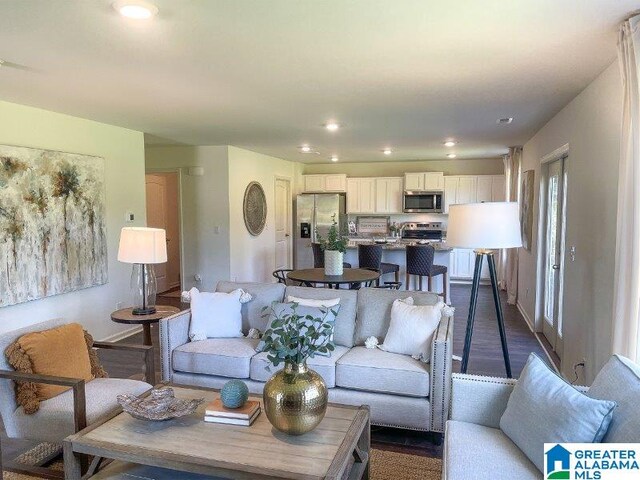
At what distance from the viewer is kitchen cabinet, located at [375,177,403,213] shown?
887 cm

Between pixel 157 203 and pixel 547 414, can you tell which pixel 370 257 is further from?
pixel 547 414

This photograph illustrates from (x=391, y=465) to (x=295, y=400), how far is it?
0.98 m

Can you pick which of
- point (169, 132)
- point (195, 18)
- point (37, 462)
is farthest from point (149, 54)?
point (169, 132)

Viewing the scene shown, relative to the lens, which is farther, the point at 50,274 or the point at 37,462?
the point at 50,274

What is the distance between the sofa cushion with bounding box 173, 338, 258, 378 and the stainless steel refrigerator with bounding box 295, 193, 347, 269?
18.2 feet

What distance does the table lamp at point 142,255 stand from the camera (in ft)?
11.1

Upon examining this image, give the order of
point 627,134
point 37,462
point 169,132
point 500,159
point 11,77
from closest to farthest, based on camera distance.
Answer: point 627,134
point 37,462
point 11,77
point 169,132
point 500,159

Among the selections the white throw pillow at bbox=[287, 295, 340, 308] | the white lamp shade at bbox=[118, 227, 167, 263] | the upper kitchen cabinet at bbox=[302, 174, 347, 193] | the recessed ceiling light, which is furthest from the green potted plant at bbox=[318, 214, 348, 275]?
the upper kitchen cabinet at bbox=[302, 174, 347, 193]

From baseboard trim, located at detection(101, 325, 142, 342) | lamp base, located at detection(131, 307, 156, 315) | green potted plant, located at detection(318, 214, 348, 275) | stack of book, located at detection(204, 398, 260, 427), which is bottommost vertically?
baseboard trim, located at detection(101, 325, 142, 342)

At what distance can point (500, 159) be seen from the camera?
8.58 m

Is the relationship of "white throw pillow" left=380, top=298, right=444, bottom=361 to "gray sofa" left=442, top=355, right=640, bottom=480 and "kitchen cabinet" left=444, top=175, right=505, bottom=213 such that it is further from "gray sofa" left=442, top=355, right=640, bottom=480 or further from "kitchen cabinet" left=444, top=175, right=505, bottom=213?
"kitchen cabinet" left=444, top=175, right=505, bottom=213

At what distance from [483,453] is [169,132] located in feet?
15.9

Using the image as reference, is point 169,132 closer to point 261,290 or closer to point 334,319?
point 261,290

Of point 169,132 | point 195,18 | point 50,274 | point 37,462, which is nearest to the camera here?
point 195,18
